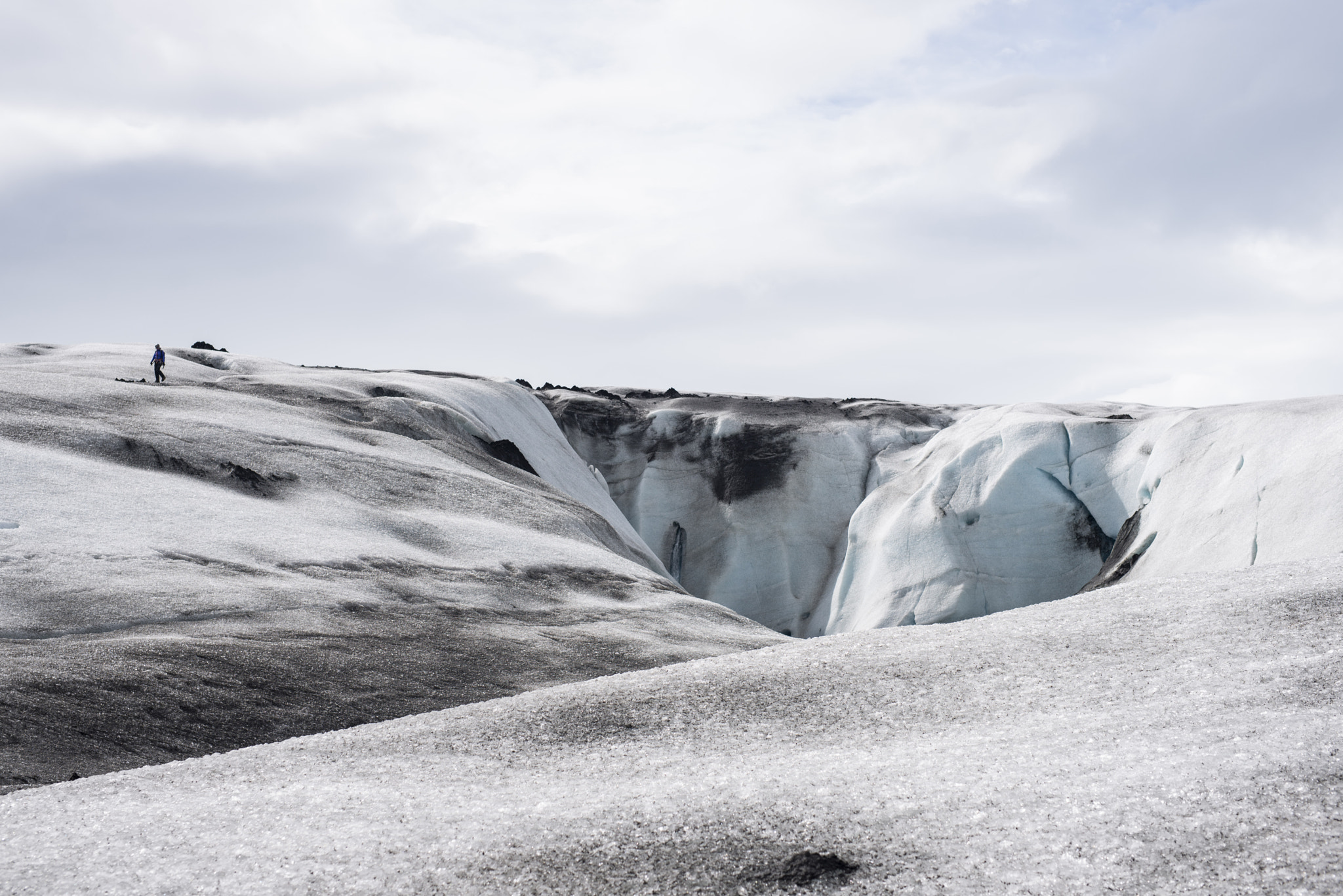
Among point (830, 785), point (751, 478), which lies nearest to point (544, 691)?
point (830, 785)

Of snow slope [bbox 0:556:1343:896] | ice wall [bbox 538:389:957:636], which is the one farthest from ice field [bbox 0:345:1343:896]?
ice wall [bbox 538:389:957:636]

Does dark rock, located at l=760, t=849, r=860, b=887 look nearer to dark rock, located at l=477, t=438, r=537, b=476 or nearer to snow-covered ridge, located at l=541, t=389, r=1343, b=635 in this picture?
snow-covered ridge, located at l=541, t=389, r=1343, b=635

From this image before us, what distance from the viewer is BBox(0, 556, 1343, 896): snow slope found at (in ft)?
15.6

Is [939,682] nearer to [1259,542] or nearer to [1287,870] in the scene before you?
[1287,870]

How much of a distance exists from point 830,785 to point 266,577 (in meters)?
8.93

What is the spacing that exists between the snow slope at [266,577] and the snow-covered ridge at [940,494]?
976 centimetres

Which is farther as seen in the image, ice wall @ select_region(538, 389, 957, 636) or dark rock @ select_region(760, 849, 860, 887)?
ice wall @ select_region(538, 389, 957, 636)

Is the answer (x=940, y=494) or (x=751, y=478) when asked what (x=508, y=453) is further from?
(x=940, y=494)

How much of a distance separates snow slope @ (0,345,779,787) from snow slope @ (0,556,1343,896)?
2192 mm

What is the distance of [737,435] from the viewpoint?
35531 mm

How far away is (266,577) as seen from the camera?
504 inches

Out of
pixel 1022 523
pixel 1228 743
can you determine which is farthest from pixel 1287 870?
pixel 1022 523

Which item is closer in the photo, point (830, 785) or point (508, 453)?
point (830, 785)

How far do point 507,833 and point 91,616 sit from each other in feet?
23.4
